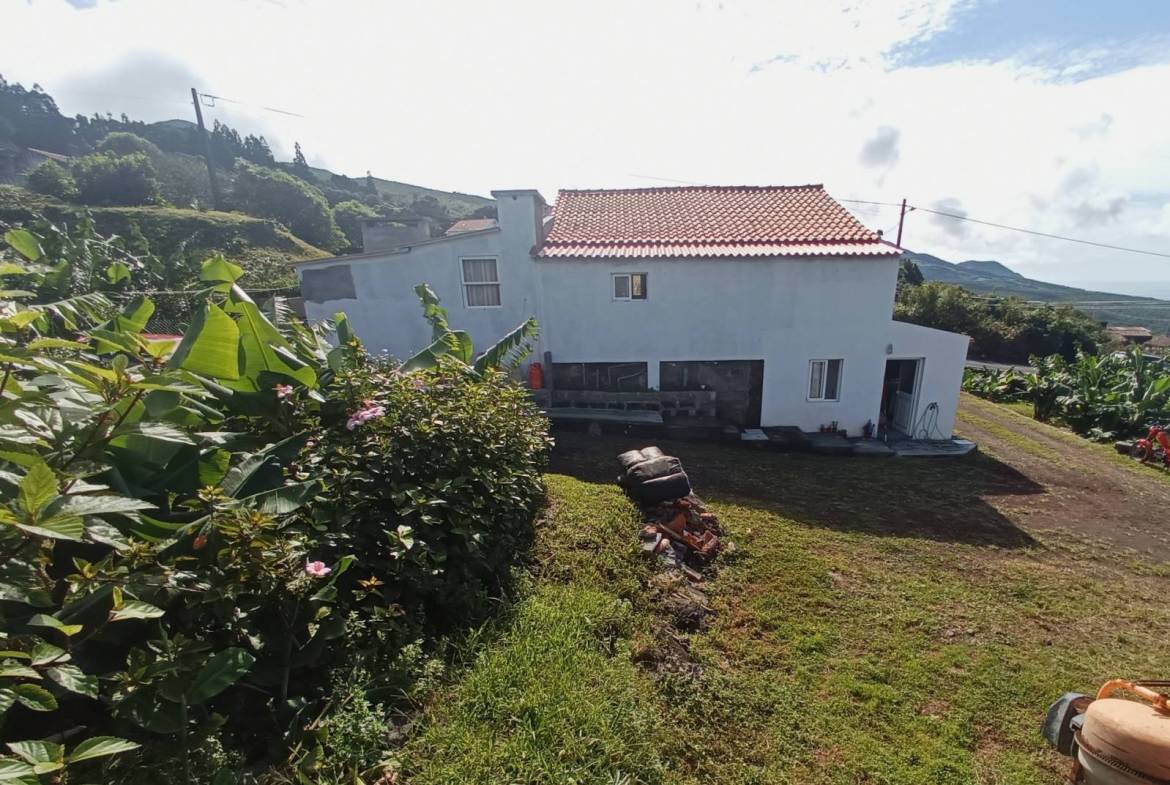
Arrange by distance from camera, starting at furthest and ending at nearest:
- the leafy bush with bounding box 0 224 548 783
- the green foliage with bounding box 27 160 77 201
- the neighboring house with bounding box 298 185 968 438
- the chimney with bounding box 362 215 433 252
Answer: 1. the green foliage with bounding box 27 160 77 201
2. the chimney with bounding box 362 215 433 252
3. the neighboring house with bounding box 298 185 968 438
4. the leafy bush with bounding box 0 224 548 783

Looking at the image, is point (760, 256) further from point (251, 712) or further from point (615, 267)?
point (251, 712)

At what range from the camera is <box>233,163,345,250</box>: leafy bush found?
44406 millimetres

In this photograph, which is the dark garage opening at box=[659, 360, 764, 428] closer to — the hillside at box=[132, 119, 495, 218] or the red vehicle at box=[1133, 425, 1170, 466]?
the red vehicle at box=[1133, 425, 1170, 466]

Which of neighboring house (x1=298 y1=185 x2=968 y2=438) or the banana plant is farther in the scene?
neighboring house (x1=298 y1=185 x2=968 y2=438)

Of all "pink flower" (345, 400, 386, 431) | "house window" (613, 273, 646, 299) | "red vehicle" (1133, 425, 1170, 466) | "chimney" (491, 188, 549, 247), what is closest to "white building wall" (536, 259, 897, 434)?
"house window" (613, 273, 646, 299)

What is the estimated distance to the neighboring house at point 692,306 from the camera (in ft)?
33.9

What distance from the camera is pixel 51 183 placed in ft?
113

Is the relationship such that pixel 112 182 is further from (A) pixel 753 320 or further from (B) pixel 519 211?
(A) pixel 753 320

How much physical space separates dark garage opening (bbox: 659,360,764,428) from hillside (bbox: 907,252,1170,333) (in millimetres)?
52770

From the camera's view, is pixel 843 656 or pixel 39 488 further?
pixel 843 656

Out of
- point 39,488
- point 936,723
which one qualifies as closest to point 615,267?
point 936,723

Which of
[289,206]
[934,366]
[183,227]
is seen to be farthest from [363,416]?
[289,206]

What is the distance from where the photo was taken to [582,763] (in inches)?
98.5

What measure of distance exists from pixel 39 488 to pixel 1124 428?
22.7m
